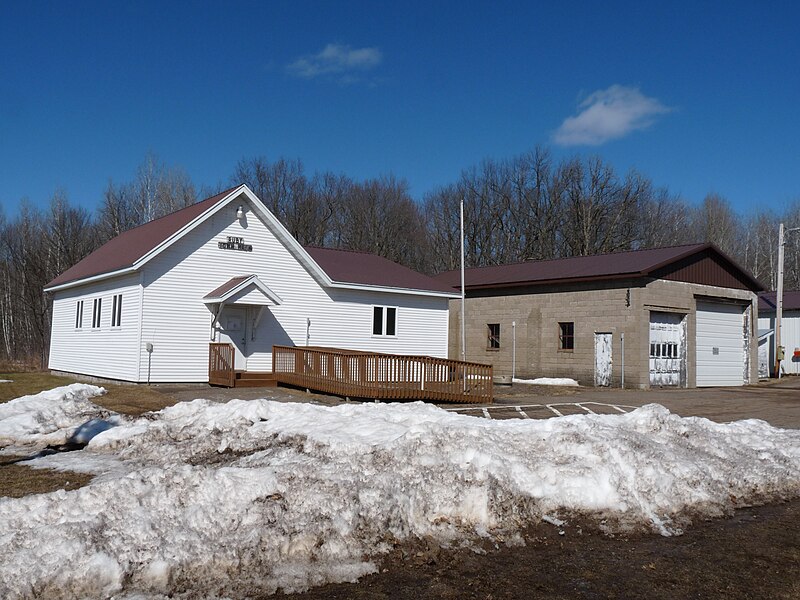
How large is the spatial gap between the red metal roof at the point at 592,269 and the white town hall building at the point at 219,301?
420 cm

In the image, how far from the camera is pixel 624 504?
8.06 metres

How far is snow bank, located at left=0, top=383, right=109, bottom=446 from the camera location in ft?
39.5

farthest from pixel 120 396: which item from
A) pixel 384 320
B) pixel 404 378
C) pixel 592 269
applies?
pixel 592 269

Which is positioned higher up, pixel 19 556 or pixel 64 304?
pixel 64 304

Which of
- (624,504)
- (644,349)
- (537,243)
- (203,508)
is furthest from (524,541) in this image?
(537,243)

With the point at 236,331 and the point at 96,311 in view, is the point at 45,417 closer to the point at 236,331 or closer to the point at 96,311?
the point at 236,331

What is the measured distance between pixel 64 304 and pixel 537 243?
1425 inches

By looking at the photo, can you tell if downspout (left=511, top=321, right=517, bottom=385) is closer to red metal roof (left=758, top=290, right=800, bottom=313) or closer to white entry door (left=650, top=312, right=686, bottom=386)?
white entry door (left=650, top=312, right=686, bottom=386)

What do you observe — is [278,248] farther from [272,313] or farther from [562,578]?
[562,578]

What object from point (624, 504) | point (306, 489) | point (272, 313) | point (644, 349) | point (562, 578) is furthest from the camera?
point (644, 349)

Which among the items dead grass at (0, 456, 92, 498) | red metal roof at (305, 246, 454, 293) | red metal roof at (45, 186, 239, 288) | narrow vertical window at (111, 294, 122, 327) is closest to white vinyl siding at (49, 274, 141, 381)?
narrow vertical window at (111, 294, 122, 327)

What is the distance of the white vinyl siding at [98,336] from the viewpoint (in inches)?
859

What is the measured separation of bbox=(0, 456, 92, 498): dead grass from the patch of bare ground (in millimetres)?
4344

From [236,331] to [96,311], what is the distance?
5.11m
